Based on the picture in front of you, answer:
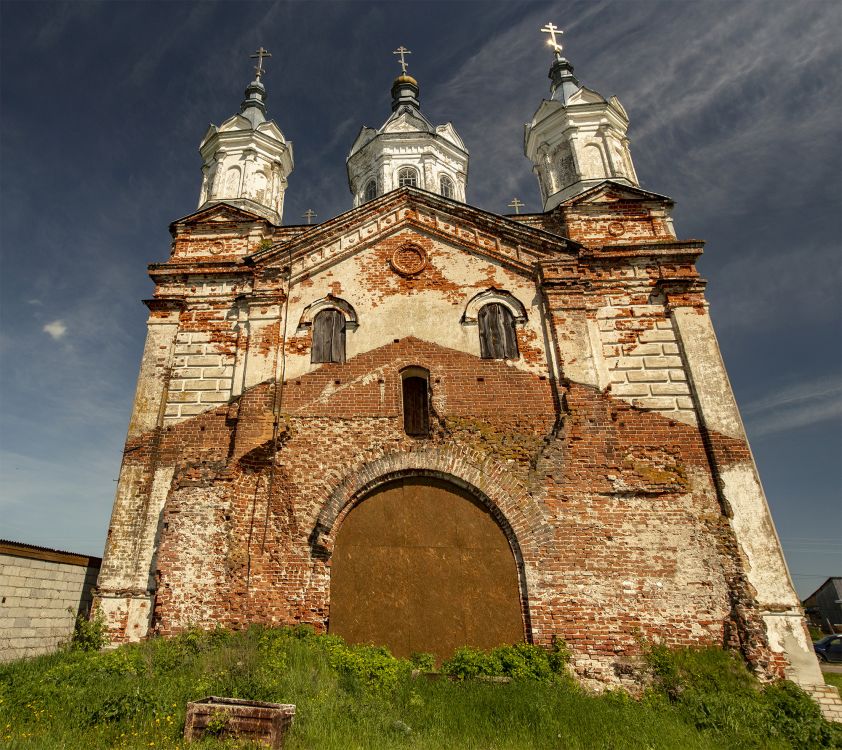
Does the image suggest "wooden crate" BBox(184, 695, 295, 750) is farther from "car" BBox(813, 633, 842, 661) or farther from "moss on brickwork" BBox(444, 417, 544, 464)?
"car" BBox(813, 633, 842, 661)

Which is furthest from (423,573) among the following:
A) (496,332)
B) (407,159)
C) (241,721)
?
(407,159)

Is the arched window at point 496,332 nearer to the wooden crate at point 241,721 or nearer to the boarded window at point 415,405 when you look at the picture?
the boarded window at point 415,405

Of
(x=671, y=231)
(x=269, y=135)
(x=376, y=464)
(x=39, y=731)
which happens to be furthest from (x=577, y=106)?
(x=39, y=731)

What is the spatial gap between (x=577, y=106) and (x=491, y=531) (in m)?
12.0

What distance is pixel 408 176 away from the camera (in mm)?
18547

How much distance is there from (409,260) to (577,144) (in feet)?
21.5

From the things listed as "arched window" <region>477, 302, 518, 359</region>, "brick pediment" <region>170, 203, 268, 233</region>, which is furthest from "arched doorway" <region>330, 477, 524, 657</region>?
"brick pediment" <region>170, 203, 268, 233</region>

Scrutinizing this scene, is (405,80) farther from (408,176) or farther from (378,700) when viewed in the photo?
(378,700)

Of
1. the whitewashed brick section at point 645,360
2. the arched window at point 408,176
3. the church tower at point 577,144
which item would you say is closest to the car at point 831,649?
the whitewashed brick section at point 645,360

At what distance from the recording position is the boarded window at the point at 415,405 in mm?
10378

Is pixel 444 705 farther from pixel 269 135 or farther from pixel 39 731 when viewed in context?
pixel 269 135

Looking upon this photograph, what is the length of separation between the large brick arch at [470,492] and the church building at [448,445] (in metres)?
0.04

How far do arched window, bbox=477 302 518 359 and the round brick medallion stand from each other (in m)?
1.66

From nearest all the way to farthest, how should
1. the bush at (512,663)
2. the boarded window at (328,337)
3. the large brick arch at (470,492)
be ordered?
the bush at (512,663)
the large brick arch at (470,492)
the boarded window at (328,337)
